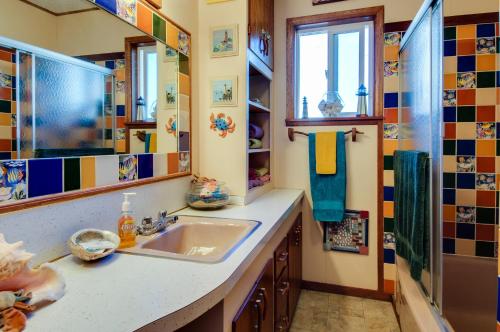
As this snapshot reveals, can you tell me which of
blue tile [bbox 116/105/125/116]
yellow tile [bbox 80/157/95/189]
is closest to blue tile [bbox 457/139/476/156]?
blue tile [bbox 116/105/125/116]

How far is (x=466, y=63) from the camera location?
6.64ft

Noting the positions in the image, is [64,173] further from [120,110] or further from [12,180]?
[120,110]

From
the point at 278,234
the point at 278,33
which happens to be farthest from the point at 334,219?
the point at 278,33

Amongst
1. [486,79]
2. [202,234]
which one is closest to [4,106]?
[202,234]

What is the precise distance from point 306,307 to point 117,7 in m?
2.12

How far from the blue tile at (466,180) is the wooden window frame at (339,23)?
2.23ft

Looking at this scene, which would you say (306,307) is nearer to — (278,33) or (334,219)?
(334,219)

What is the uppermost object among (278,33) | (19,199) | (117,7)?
(278,33)

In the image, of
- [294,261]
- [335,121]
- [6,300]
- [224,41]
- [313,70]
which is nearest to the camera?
[6,300]

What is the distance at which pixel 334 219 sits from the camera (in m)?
2.23

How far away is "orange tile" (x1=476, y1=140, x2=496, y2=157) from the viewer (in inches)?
78.8

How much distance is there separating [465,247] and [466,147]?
689 millimetres

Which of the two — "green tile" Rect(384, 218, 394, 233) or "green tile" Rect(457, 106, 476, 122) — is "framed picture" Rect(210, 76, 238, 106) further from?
"green tile" Rect(457, 106, 476, 122)

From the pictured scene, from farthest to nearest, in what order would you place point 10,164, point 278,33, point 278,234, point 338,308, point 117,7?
point 278,33 → point 338,308 → point 278,234 → point 117,7 → point 10,164
